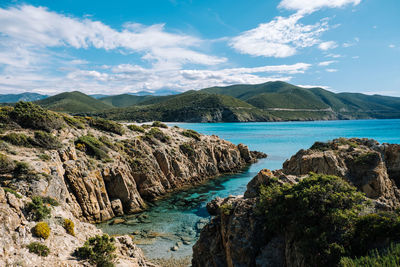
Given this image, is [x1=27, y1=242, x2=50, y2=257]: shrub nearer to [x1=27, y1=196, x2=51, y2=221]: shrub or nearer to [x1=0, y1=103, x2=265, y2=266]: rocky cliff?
[x1=0, y1=103, x2=265, y2=266]: rocky cliff

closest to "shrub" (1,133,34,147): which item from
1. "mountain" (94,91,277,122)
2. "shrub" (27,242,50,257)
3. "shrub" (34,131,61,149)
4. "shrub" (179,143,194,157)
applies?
"shrub" (34,131,61,149)

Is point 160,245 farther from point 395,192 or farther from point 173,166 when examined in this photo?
point 395,192

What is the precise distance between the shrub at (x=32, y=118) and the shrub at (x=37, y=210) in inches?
534

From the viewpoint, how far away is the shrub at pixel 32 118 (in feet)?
74.6

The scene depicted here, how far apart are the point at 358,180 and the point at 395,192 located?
3.25 m

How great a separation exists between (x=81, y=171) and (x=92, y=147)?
14.1 feet

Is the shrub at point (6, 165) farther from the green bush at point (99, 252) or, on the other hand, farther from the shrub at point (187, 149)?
the shrub at point (187, 149)

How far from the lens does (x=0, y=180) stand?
14.5 metres

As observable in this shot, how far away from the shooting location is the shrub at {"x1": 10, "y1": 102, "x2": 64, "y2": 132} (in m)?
22.7

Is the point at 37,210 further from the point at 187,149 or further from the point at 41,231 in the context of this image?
the point at 187,149

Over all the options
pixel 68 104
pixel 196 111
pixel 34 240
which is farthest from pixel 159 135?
pixel 68 104

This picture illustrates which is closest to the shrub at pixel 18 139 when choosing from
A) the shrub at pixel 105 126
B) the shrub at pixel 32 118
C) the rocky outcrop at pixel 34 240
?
the shrub at pixel 32 118

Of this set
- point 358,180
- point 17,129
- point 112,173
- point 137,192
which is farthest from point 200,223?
point 17,129

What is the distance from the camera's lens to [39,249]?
9828 mm
